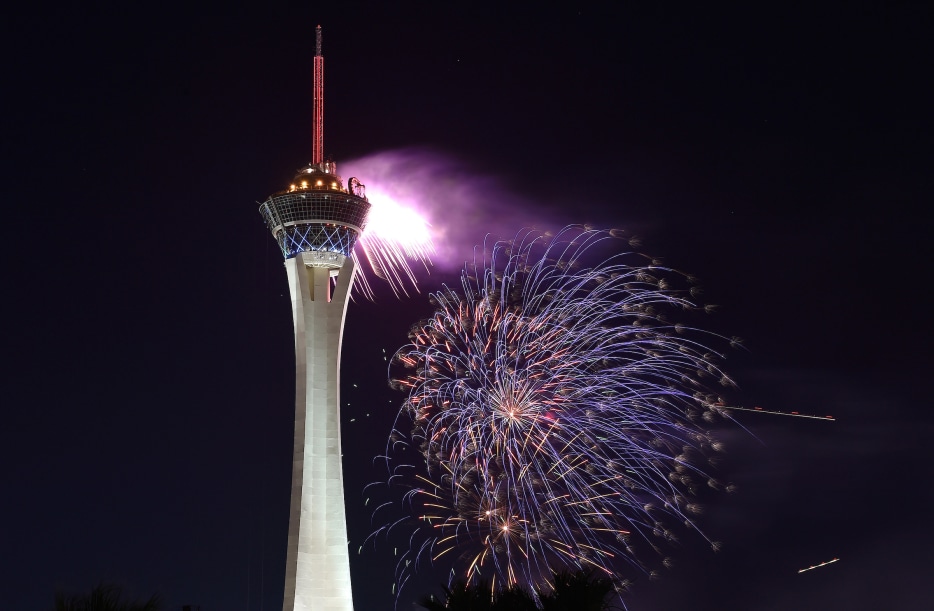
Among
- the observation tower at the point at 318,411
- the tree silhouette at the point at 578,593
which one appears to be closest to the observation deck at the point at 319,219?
the observation tower at the point at 318,411

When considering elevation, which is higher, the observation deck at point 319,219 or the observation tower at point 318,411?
the observation deck at point 319,219

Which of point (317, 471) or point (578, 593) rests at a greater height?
point (317, 471)

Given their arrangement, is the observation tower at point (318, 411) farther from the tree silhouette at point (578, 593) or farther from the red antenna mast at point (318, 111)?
the tree silhouette at point (578, 593)

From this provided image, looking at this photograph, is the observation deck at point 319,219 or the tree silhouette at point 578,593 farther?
the observation deck at point 319,219

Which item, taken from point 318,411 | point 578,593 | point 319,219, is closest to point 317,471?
point 318,411

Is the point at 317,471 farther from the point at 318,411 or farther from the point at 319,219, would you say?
the point at 319,219

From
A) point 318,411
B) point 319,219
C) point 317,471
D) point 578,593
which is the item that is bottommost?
point 578,593
